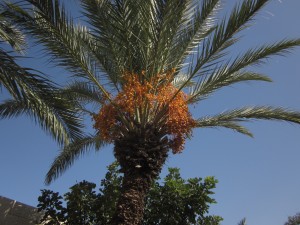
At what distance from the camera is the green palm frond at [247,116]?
26.0 feet

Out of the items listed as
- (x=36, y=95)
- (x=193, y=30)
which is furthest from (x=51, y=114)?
(x=193, y=30)

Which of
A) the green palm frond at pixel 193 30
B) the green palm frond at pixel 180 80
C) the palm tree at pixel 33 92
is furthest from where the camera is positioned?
the green palm frond at pixel 180 80

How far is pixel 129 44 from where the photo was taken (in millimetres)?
7281

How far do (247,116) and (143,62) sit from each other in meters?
2.53

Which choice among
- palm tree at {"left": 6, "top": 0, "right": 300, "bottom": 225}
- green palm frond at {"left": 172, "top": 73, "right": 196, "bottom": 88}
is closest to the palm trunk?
palm tree at {"left": 6, "top": 0, "right": 300, "bottom": 225}

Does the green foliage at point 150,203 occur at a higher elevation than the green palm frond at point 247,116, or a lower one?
lower

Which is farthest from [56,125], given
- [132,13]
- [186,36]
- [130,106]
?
[186,36]

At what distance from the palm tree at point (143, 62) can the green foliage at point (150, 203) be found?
4.51 feet

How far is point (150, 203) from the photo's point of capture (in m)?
8.28

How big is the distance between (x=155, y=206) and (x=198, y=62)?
3.16 m

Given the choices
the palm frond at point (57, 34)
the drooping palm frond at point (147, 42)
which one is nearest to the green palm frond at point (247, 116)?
the drooping palm frond at point (147, 42)

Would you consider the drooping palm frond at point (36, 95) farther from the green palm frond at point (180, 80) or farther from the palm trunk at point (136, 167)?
the green palm frond at point (180, 80)

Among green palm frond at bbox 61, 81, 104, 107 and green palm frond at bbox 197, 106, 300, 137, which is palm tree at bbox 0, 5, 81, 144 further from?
green palm frond at bbox 197, 106, 300, 137

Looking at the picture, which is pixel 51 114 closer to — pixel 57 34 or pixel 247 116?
pixel 57 34
